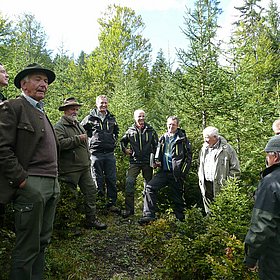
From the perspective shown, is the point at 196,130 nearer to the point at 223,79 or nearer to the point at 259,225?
the point at 223,79

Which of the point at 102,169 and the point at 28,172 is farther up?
the point at 28,172

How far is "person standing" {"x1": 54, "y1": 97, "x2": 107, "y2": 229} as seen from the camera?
231 inches

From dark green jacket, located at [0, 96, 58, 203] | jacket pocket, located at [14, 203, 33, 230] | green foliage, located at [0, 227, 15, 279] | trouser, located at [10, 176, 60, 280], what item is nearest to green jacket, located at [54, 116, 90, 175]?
green foliage, located at [0, 227, 15, 279]

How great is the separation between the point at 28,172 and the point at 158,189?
160 inches

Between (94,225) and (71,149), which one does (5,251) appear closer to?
(71,149)

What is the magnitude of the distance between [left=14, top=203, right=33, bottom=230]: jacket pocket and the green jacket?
2.46 meters

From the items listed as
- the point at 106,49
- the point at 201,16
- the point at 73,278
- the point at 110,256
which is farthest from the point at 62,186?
the point at 106,49

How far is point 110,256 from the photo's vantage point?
17.7 ft

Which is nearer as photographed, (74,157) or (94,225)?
(74,157)

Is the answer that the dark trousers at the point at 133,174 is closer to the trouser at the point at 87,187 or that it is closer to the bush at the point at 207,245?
the trouser at the point at 87,187

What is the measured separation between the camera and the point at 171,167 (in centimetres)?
707

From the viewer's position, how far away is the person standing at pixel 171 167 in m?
7.02

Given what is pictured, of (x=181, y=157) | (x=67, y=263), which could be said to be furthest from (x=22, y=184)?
(x=181, y=157)

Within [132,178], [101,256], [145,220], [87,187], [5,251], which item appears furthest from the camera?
[132,178]
